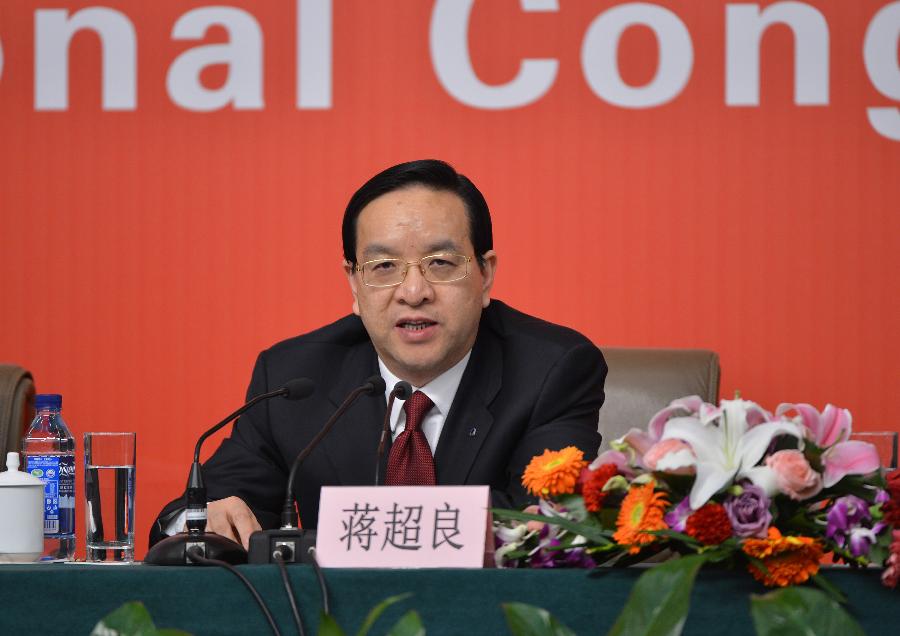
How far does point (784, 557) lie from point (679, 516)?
10 cm

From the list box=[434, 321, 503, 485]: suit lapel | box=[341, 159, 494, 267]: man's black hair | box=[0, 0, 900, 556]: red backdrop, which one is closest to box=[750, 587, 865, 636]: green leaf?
box=[434, 321, 503, 485]: suit lapel

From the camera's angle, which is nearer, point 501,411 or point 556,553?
point 556,553

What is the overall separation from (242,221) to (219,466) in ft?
3.98

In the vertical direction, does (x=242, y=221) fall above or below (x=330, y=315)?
above

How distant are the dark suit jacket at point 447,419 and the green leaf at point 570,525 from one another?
73 centimetres

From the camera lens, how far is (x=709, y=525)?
1.13 metres

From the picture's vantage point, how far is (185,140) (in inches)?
128

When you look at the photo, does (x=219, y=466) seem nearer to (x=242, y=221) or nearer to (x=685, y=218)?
(x=242, y=221)

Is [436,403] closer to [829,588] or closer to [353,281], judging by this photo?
[353,281]

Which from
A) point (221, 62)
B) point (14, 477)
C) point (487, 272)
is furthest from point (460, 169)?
point (14, 477)

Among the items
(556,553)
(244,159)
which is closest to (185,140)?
(244,159)

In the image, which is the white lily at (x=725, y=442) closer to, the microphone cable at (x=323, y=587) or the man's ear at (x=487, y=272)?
the microphone cable at (x=323, y=587)

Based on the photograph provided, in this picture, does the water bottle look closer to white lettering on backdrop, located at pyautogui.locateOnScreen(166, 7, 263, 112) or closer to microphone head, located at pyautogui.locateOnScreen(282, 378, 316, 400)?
microphone head, located at pyautogui.locateOnScreen(282, 378, 316, 400)

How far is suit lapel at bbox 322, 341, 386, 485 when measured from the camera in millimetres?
2061
